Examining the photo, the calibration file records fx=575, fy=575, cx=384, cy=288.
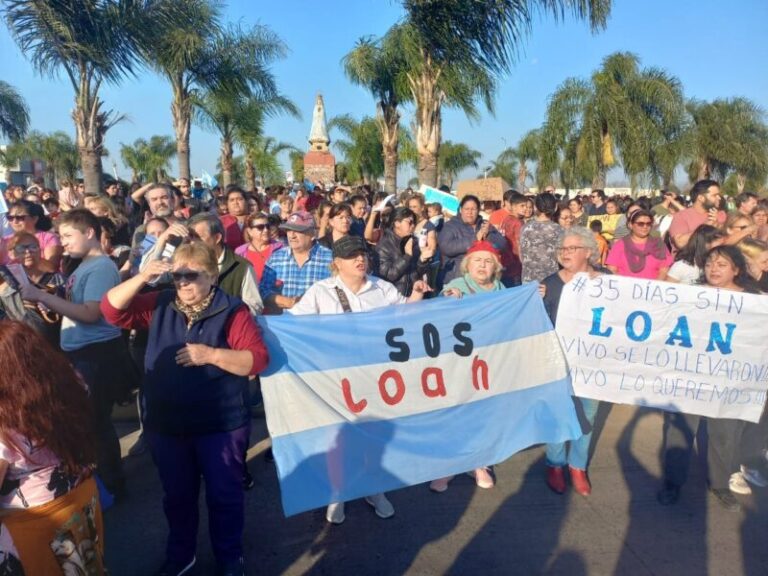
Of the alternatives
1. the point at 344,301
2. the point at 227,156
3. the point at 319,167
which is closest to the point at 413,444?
the point at 344,301

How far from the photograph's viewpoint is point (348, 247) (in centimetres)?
347

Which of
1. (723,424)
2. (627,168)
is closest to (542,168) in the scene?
(627,168)

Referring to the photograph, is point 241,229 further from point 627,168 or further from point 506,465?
point 627,168

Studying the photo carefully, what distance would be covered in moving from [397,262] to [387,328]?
2.22 metres

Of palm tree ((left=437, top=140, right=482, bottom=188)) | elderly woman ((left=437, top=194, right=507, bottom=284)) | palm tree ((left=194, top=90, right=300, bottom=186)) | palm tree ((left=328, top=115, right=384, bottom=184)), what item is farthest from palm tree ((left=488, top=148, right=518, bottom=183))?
elderly woman ((left=437, top=194, right=507, bottom=284))

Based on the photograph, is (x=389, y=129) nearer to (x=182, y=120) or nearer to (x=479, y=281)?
(x=182, y=120)

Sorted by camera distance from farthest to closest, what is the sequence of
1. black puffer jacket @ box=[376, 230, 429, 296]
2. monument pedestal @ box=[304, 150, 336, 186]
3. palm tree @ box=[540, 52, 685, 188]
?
1. monument pedestal @ box=[304, 150, 336, 186]
2. palm tree @ box=[540, 52, 685, 188]
3. black puffer jacket @ box=[376, 230, 429, 296]

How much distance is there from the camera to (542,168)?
2345 cm

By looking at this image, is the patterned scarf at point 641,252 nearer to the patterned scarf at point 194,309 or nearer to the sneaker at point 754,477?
the sneaker at point 754,477

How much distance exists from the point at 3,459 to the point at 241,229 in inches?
191

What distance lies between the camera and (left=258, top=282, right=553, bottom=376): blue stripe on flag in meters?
3.20

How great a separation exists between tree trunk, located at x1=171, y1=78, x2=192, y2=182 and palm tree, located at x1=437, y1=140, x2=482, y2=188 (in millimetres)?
32319

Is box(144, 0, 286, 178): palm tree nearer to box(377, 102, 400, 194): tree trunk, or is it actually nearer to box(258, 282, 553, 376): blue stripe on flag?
box(377, 102, 400, 194): tree trunk

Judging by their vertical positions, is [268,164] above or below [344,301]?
above
